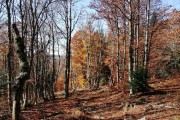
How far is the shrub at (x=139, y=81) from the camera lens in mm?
18062

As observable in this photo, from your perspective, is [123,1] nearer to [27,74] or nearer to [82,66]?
[27,74]

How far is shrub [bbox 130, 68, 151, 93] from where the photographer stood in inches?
711

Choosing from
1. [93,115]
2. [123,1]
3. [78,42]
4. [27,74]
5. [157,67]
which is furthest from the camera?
[78,42]

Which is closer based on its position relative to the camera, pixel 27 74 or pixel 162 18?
pixel 27 74

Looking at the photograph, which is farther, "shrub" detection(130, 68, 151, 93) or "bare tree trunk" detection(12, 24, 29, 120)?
"shrub" detection(130, 68, 151, 93)

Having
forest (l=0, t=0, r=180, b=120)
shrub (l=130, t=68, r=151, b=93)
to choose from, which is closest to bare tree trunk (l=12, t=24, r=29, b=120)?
forest (l=0, t=0, r=180, b=120)

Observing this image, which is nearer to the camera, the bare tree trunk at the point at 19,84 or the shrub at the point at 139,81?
the bare tree trunk at the point at 19,84

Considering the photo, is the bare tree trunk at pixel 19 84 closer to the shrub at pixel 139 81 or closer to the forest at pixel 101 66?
the forest at pixel 101 66

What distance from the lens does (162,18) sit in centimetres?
2939

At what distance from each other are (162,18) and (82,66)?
83.9ft

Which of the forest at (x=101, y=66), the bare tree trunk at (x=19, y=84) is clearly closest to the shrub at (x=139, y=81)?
the forest at (x=101, y=66)

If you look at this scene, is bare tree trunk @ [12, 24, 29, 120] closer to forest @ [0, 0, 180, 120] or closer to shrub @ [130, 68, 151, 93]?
forest @ [0, 0, 180, 120]

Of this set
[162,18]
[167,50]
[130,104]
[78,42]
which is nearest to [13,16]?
[130,104]

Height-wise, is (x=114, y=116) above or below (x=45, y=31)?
below
